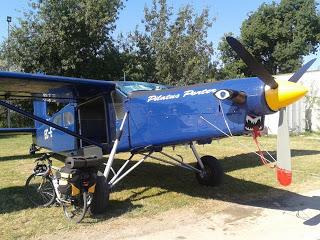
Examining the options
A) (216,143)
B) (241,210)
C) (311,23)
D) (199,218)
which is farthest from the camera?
(311,23)

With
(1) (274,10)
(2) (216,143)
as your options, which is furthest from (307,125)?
(1) (274,10)

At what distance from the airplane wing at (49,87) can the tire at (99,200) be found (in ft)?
6.89

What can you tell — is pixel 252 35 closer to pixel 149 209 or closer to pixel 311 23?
pixel 311 23

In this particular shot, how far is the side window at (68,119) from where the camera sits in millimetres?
9508

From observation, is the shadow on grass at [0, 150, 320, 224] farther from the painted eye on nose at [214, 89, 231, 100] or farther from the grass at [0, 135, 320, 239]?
the painted eye on nose at [214, 89, 231, 100]

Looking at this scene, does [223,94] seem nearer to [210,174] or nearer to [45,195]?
[210,174]

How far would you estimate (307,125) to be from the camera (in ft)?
77.3

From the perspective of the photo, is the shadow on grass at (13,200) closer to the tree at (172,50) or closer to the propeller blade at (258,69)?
the propeller blade at (258,69)

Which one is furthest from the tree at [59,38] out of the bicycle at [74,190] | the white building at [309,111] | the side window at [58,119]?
the bicycle at [74,190]

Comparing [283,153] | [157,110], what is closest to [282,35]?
[157,110]

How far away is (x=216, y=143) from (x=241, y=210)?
Answer: 1046cm

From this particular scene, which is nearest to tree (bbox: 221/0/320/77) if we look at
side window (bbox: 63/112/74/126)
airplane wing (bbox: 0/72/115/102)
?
side window (bbox: 63/112/74/126)

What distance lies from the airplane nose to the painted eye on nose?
0.53 m

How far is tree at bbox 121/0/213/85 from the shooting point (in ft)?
89.7
